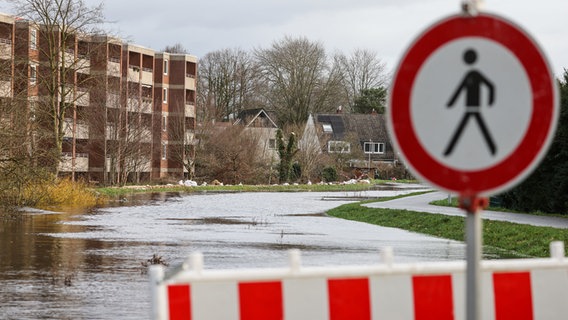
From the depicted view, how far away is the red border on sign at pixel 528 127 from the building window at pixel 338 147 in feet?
324

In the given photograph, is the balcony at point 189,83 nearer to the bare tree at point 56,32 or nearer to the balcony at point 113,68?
the balcony at point 113,68

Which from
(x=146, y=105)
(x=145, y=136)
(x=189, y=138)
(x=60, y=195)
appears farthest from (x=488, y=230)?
(x=189, y=138)

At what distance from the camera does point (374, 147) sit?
125 metres

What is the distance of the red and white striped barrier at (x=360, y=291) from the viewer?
505 centimetres

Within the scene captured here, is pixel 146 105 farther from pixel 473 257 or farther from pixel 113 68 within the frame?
pixel 473 257

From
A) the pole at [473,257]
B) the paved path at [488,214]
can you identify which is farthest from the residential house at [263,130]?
the pole at [473,257]

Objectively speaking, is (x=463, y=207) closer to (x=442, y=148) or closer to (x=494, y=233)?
(x=442, y=148)

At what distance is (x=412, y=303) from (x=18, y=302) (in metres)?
8.66

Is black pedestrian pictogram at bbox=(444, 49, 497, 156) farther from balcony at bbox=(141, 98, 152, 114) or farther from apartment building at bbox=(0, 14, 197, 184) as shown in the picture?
balcony at bbox=(141, 98, 152, 114)

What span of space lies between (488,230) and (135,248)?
30.8ft

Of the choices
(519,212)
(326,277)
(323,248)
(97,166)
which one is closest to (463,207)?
(326,277)

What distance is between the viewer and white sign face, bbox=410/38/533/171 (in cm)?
411

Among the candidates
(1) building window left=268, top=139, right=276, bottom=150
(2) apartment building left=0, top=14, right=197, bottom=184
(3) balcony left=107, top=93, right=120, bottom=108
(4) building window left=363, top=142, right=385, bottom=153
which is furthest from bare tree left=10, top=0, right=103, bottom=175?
(4) building window left=363, top=142, right=385, bottom=153

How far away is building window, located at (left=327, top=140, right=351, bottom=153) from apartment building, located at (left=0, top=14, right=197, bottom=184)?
1716cm
